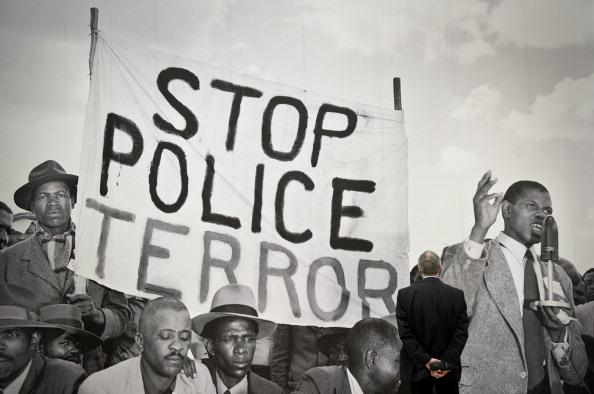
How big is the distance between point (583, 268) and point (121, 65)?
3.48 meters

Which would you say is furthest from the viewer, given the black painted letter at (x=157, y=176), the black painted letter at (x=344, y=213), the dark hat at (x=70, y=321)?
the black painted letter at (x=344, y=213)

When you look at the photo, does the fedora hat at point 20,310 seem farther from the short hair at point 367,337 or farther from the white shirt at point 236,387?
the short hair at point 367,337

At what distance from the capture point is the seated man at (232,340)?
13.6ft

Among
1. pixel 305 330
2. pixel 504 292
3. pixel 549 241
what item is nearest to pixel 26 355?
pixel 305 330

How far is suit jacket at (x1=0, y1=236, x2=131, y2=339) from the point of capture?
3.90 metres

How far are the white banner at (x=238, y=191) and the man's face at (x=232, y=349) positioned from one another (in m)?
0.18

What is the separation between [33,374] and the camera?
3797 mm

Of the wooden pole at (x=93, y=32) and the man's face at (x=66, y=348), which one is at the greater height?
the wooden pole at (x=93, y=32)

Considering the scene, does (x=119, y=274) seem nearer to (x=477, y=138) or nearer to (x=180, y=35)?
(x=180, y=35)

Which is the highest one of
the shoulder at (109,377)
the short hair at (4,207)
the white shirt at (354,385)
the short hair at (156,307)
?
the short hair at (4,207)

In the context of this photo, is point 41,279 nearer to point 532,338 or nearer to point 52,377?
point 52,377

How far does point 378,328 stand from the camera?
4.63 metres

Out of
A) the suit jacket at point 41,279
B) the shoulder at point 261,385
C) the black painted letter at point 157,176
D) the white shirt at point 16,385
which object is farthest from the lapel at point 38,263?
the shoulder at point 261,385

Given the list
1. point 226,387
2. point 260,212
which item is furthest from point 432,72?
point 226,387
